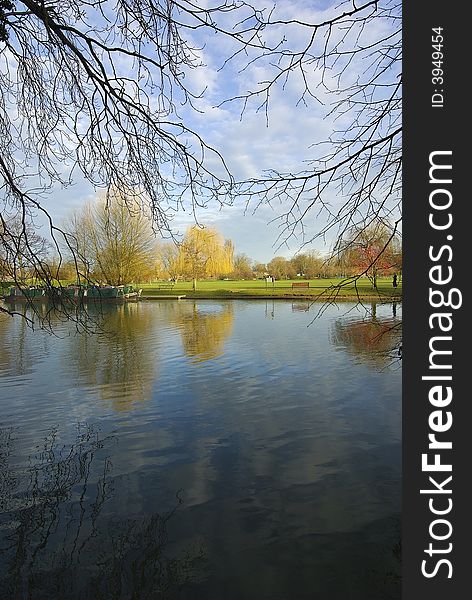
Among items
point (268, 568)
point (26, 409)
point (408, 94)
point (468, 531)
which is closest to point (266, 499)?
point (268, 568)

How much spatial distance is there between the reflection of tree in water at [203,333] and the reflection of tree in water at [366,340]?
3809mm

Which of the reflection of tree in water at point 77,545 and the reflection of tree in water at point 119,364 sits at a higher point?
the reflection of tree in water at point 119,364

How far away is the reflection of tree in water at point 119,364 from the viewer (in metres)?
8.60

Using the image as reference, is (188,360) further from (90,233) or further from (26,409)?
(90,233)

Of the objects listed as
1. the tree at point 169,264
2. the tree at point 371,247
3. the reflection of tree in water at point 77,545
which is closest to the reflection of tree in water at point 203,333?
the reflection of tree in water at point 77,545

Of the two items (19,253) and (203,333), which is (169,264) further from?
(19,253)

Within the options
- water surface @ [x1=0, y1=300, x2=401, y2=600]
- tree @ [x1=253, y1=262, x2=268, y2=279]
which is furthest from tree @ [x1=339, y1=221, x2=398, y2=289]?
tree @ [x1=253, y1=262, x2=268, y2=279]

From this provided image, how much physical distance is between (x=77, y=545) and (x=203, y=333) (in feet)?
43.0

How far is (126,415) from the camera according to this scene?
286 inches

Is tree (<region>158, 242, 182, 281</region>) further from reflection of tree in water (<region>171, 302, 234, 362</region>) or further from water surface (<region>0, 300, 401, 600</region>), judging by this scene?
water surface (<region>0, 300, 401, 600</region>)

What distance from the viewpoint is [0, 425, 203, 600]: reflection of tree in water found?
3320 millimetres

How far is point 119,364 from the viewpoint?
11422 mm

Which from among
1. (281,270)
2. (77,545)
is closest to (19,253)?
(77,545)

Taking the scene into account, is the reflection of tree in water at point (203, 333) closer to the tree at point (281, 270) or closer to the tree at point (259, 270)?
the tree at point (281, 270)
